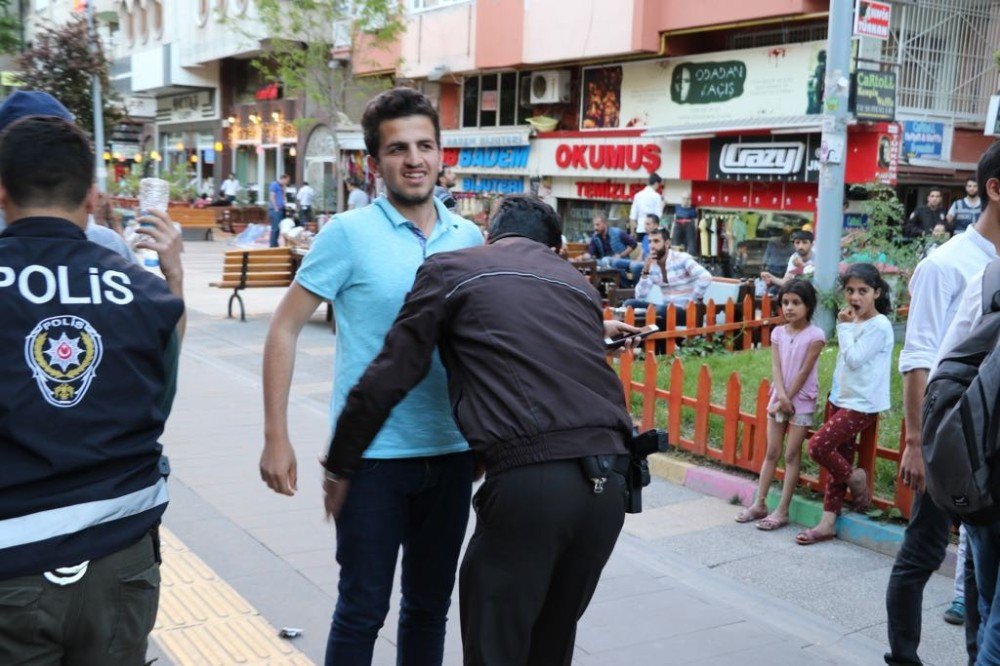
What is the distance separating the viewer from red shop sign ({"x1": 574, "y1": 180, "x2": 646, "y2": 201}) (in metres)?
19.6

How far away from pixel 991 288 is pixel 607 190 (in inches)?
691

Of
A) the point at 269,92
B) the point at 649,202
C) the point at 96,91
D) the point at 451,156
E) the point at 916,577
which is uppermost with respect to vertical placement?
the point at 269,92

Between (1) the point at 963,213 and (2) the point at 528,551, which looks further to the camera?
(1) the point at 963,213

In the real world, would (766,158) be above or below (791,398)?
above

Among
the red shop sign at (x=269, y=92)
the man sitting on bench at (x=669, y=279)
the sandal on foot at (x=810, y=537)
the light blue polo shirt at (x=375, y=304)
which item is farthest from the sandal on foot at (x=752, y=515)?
the red shop sign at (x=269, y=92)

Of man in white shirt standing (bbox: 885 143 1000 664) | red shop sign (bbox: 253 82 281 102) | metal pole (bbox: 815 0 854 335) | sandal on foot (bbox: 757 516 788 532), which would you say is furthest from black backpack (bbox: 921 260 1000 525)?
red shop sign (bbox: 253 82 281 102)

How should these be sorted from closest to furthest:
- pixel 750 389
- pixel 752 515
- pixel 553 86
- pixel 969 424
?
pixel 969 424, pixel 752 515, pixel 750 389, pixel 553 86

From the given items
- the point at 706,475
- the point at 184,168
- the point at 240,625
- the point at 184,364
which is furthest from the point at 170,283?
the point at 184,168

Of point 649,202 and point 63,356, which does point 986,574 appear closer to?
point 63,356

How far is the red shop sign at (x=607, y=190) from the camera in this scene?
1958 cm

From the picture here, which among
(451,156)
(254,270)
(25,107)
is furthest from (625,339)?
(451,156)

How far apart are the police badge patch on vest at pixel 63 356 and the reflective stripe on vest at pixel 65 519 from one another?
22 centimetres

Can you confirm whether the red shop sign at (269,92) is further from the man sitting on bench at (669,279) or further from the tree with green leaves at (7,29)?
the man sitting on bench at (669,279)

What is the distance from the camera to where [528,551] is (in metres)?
2.55
